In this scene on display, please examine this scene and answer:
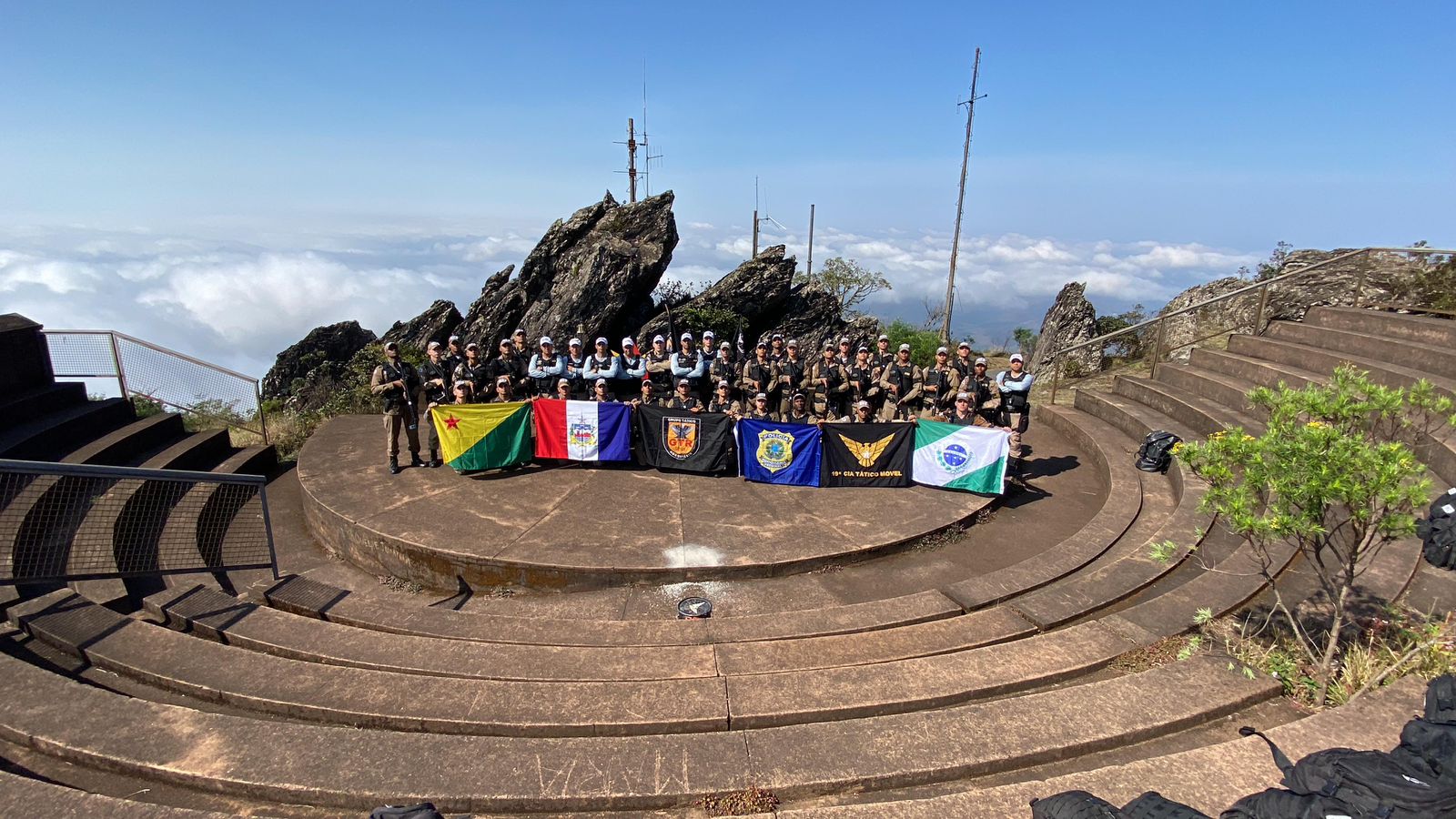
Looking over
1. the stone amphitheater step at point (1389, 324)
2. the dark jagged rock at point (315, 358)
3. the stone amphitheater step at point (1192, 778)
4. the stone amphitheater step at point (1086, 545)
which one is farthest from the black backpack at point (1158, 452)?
the dark jagged rock at point (315, 358)

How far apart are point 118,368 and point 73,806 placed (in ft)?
36.0

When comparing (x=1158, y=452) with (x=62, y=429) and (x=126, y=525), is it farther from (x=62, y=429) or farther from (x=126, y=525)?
(x=62, y=429)

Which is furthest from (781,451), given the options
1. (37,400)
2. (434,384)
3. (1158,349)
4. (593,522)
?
(37,400)

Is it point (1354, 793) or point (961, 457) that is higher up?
point (1354, 793)

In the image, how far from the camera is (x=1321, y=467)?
4410mm

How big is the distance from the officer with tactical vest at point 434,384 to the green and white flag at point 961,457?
7427mm

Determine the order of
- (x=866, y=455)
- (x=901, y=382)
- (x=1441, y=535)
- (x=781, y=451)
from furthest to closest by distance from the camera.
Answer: (x=901, y=382)
(x=781, y=451)
(x=866, y=455)
(x=1441, y=535)

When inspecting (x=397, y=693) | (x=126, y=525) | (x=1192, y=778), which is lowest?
(x=126, y=525)

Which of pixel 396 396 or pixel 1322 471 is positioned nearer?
pixel 1322 471

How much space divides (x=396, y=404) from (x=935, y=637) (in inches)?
332

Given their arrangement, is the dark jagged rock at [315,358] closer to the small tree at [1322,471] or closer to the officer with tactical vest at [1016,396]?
the officer with tactical vest at [1016,396]

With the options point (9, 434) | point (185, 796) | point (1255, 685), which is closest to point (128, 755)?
point (185, 796)

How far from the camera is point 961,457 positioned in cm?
965

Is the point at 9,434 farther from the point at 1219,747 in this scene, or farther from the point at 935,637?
the point at 1219,747
